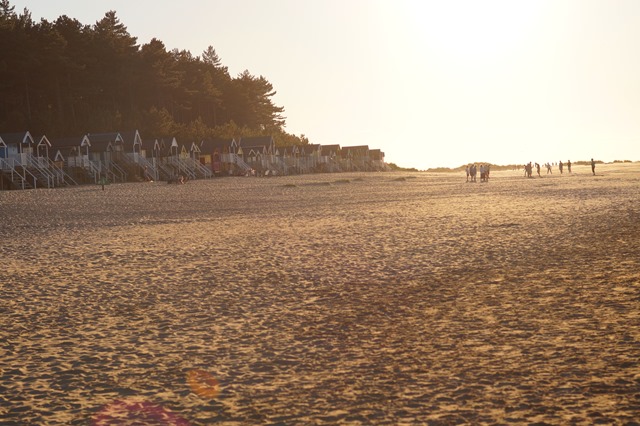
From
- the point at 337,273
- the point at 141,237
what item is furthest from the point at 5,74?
the point at 337,273

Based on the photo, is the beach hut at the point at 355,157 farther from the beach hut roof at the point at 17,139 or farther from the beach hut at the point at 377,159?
the beach hut roof at the point at 17,139

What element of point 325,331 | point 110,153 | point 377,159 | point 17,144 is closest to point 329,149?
point 377,159

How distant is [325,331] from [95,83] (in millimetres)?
101265

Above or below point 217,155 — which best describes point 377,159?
above

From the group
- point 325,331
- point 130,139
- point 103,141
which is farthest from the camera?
point 130,139

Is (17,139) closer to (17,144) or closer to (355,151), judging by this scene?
(17,144)

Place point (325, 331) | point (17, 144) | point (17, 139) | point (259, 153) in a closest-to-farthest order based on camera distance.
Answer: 1. point (325, 331)
2. point (17, 139)
3. point (17, 144)
4. point (259, 153)

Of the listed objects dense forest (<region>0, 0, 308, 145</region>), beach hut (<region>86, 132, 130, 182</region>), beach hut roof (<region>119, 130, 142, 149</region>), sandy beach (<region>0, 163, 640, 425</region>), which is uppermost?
dense forest (<region>0, 0, 308, 145</region>)

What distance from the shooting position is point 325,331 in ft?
28.8

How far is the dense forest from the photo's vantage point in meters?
86.6

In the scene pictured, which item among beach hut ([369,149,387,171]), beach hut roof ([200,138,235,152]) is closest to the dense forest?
beach hut roof ([200,138,235,152])

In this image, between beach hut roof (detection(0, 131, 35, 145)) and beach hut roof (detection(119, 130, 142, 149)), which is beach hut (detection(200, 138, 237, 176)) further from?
beach hut roof (detection(0, 131, 35, 145))

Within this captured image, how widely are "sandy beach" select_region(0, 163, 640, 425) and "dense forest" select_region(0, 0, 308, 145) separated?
2903 inches

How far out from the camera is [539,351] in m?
7.45
